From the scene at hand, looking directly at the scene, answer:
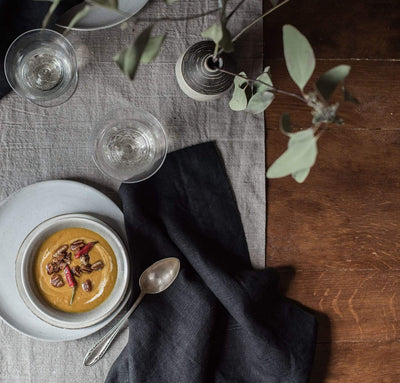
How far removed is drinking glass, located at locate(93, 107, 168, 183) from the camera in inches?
43.3

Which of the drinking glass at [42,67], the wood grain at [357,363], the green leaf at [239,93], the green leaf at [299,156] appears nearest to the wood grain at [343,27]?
the green leaf at [239,93]

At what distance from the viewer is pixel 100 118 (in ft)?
3.68

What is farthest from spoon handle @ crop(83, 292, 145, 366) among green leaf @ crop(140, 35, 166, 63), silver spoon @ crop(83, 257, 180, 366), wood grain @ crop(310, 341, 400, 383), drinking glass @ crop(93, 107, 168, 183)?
green leaf @ crop(140, 35, 166, 63)

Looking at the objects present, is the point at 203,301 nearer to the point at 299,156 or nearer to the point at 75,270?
the point at 75,270

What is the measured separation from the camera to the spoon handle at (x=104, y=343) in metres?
1.10

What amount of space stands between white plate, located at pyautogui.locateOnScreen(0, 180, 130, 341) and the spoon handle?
3cm

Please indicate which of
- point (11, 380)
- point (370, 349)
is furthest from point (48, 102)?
point (370, 349)

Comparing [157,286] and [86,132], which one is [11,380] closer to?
[157,286]

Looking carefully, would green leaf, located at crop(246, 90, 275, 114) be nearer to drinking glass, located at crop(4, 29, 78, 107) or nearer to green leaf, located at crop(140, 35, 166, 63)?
green leaf, located at crop(140, 35, 166, 63)

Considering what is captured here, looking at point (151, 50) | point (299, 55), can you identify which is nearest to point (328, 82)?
point (299, 55)

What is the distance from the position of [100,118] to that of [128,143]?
0.25 feet

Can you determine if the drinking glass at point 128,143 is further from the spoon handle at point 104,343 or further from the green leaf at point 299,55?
the green leaf at point 299,55

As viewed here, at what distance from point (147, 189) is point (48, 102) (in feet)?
0.88

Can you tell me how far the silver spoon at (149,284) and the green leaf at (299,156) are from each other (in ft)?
1.57
